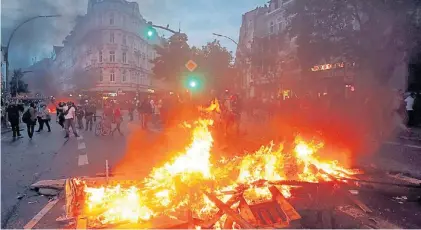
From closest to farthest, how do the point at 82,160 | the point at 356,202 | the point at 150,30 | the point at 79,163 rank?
the point at 356,202 → the point at 79,163 → the point at 82,160 → the point at 150,30

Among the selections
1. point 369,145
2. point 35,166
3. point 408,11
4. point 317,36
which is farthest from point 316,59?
point 35,166

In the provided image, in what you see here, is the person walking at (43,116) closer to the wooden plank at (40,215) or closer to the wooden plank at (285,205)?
the wooden plank at (40,215)

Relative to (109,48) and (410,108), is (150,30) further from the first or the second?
(109,48)

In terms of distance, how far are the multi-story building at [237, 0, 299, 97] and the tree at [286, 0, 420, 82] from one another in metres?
9.76

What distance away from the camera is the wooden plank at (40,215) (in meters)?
4.59

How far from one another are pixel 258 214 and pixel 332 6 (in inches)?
665

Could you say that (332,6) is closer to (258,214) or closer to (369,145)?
(369,145)

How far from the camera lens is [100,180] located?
20.8 feet

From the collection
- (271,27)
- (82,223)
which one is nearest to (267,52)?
(271,27)

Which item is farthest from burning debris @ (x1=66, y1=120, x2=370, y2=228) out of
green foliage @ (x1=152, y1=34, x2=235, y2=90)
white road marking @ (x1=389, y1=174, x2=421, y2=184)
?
green foliage @ (x1=152, y1=34, x2=235, y2=90)

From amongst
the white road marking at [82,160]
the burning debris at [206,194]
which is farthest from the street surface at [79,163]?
the burning debris at [206,194]

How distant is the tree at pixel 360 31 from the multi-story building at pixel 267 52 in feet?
32.0

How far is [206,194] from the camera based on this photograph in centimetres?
449

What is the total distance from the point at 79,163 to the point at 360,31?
16069 mm
